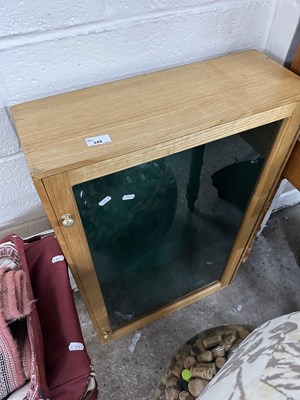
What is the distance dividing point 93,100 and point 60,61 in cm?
10

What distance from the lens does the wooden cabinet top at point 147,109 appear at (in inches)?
19.3

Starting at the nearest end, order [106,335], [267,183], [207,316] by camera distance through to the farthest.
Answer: [267,183] < [106,335] < [207,316]

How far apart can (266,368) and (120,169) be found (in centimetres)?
37

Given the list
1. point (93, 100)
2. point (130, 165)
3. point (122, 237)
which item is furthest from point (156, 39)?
point (122, 237)

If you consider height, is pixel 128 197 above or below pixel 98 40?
below

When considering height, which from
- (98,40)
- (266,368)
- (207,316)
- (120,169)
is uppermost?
(98,40)

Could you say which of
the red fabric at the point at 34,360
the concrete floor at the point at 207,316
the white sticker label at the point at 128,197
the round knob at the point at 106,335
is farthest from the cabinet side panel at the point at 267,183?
the red fabric at the point at 34,360

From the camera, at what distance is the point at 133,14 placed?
0.59 metres

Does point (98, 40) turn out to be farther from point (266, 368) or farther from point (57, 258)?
point (266, 368)

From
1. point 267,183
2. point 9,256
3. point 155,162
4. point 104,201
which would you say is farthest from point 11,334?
point 267,183

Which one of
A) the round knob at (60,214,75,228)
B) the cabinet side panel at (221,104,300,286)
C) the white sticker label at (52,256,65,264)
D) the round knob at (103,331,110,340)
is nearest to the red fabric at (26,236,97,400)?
the white sticker label at (52,256,65,264)

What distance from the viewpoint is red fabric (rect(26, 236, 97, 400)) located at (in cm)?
57

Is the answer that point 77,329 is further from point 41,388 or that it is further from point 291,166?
point 291,166

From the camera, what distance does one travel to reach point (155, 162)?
59 centimetres
